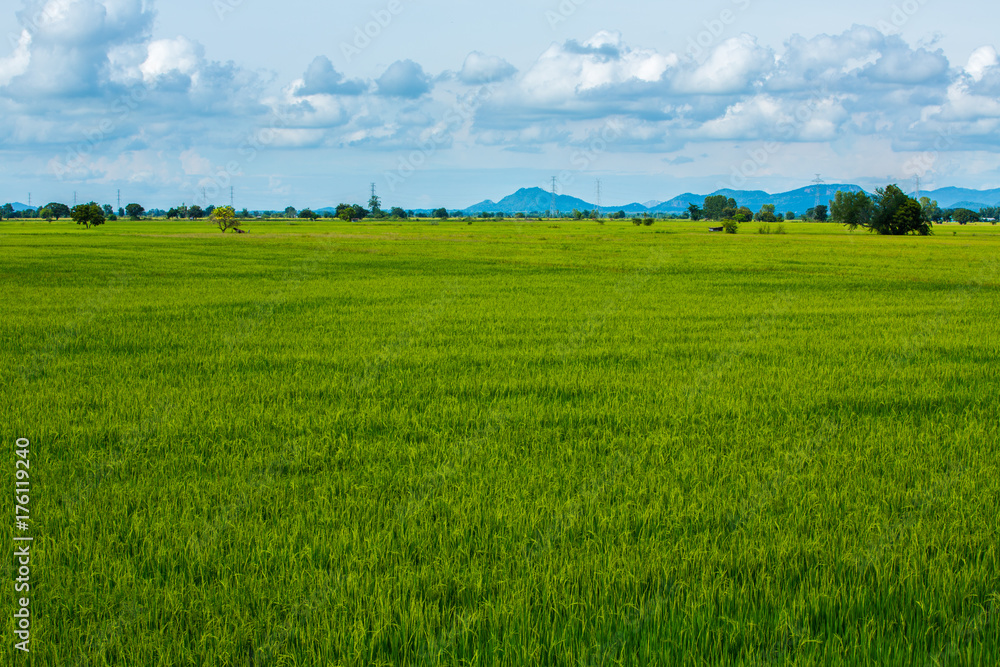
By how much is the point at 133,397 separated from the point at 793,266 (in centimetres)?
3918

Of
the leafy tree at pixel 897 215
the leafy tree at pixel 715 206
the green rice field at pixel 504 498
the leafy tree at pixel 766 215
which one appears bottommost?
the green rice field at pixel 504 498

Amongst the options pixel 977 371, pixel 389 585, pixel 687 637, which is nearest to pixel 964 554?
pixel 687 637

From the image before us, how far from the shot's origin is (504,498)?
6.21 meters

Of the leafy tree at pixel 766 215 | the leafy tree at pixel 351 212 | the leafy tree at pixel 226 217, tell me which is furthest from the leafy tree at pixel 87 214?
the leafy tree at pixel 766 215

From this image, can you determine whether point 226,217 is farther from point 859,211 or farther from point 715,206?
point 715,206

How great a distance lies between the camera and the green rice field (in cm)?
421

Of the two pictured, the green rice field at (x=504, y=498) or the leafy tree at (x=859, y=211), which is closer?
the green rice field at (x=504, y=498)

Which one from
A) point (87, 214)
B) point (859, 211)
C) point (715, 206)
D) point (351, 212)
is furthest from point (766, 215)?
point (87, 214)

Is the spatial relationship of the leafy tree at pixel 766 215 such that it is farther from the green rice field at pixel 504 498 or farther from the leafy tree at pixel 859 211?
the green rice field at pixel 504 498

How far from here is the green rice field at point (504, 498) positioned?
421 centimetres

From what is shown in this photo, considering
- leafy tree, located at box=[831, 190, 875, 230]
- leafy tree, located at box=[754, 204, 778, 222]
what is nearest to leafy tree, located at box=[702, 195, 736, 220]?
leafy tree, located at box=[754, 204, 778, 222]

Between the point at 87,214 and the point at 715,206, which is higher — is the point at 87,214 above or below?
below

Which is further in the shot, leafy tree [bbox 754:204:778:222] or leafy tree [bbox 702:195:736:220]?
leafy tree [bbox 702:195:736:220]

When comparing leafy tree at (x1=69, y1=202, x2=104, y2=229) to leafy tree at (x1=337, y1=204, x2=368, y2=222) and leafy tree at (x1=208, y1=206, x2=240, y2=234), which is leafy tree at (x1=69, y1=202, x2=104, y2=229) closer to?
leafy tree at (x1=208, y1=206, x2=240, y2=234)
